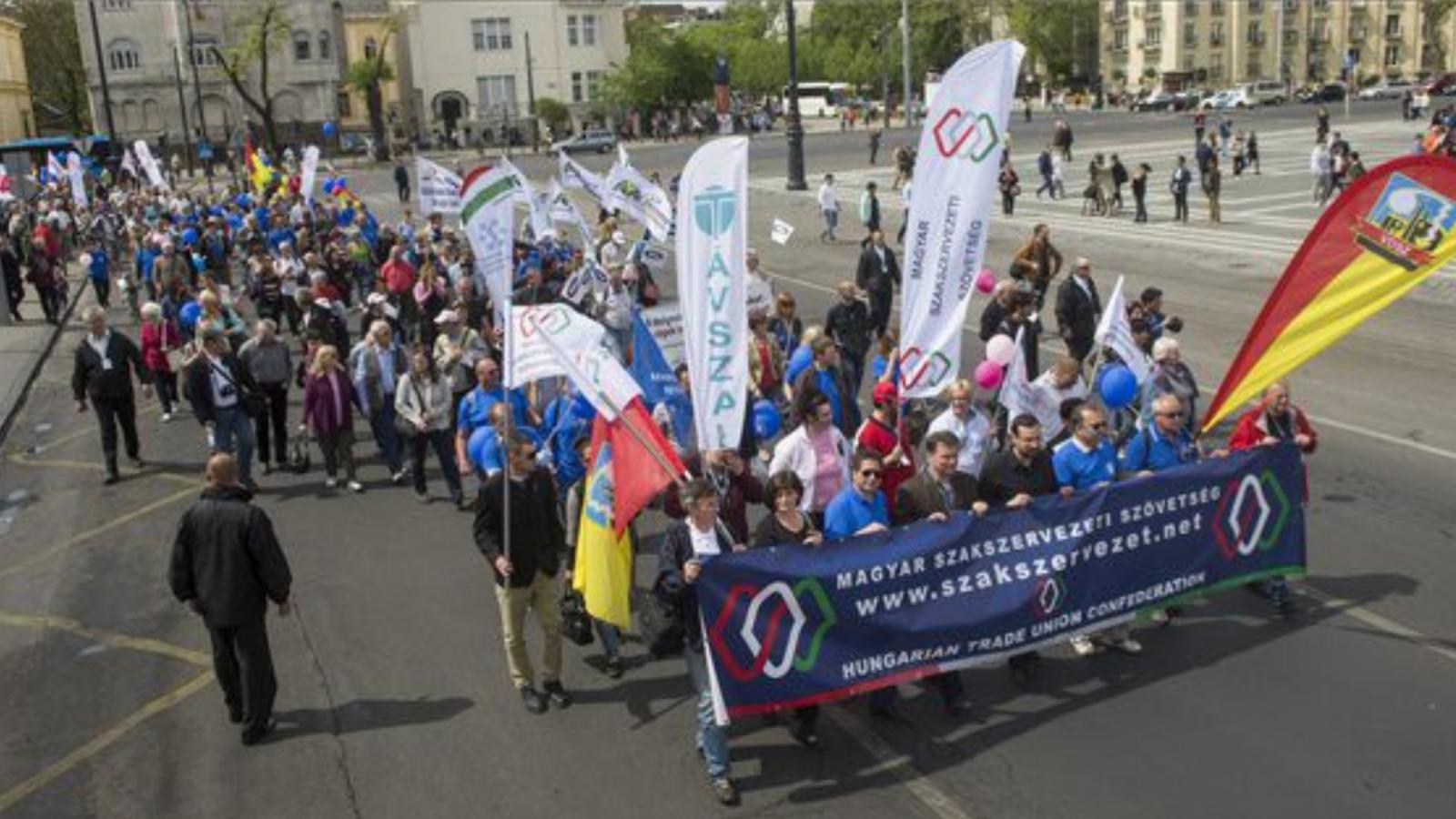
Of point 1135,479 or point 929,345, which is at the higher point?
point 929,345

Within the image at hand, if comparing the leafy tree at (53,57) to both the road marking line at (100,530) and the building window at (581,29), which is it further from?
the road marking line at (100,530)

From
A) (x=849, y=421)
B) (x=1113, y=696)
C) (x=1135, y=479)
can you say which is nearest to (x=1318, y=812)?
(x=1113, y=696)

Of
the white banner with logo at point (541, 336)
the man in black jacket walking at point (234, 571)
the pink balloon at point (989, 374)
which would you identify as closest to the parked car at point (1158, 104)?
the pink balloon at point (989, 374)

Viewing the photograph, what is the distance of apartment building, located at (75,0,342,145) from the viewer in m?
83.0

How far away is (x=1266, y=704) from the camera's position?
6902 mm

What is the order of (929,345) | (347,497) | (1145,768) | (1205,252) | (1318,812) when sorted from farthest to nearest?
1. (1205,252)
2. (347,497)
3. (929,345)
4. (1145,768)
5. (1318,812)

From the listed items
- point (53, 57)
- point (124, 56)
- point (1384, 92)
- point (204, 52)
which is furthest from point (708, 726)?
point (53, 57)

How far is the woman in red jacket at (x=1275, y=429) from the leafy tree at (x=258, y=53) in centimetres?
6246

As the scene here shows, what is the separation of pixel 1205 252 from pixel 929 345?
19.4m

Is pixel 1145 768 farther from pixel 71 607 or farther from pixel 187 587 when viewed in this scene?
pixel 71 607

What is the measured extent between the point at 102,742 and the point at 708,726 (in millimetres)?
3574

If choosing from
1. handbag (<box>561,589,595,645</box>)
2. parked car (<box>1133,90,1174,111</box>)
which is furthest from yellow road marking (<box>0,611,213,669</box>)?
parked car (<box>1133,90,1174,111</box>)

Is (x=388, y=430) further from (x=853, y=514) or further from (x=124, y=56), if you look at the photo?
(x=124, y=56)

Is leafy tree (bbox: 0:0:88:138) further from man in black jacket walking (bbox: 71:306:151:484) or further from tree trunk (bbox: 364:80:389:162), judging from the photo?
man in black jacket walking (bbox: 71:306:151:484)
